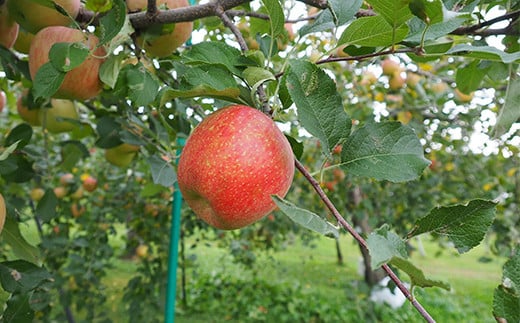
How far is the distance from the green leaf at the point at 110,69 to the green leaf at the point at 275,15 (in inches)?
12.9

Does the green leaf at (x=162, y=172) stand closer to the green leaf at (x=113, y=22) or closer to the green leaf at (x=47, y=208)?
the green leaf at (x=113, y=22)

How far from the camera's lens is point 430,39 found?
0.63 metres

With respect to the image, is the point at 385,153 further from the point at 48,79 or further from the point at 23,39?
the point at 23,39

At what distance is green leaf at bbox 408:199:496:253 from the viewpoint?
574mm

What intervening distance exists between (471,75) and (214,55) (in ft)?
1.97

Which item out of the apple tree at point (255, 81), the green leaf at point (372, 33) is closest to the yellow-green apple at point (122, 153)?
the apple tree at point (255, 81)

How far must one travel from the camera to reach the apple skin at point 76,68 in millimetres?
920

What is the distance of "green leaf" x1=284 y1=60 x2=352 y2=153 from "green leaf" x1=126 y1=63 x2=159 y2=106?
0.30 metres

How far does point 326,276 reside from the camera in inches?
263

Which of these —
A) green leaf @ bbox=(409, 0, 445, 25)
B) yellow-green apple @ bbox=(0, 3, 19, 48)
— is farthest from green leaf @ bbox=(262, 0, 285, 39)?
yellow-green apple @ bbox=(0, 3, 19, 48)

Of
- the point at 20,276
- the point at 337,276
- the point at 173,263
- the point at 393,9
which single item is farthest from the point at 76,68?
the point at 337,276

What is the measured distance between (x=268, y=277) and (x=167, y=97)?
5172mm

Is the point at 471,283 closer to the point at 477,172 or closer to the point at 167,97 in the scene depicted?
the point at 477,172

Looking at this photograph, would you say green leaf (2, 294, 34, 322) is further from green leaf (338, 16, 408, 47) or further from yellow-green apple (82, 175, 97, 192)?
yellow-green apple (82, 175, 97, 192)
